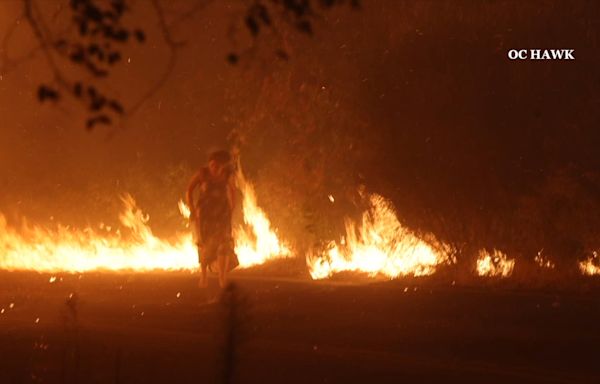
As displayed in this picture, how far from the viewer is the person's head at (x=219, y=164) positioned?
55.4 feet

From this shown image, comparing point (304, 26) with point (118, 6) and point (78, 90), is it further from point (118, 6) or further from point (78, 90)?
point (78, 90)

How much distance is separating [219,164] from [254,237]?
5.97m

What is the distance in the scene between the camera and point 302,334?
44.1ft

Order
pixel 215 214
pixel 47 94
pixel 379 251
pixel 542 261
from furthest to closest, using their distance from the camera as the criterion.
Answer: pixel 379 251 < pixel 542 261 < pixel 215 214 < pixel 47 94

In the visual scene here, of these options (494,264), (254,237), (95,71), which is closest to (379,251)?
(494,264)

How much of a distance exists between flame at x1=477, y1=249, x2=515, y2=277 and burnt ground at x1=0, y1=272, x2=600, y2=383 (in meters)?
1.21

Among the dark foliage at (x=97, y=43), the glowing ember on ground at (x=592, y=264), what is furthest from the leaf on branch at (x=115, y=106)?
the glowing ember on ground at (x=592, y=264)

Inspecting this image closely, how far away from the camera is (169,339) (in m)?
13.3

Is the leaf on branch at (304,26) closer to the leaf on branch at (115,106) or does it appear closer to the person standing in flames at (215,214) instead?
the leaf on branch at (115,106)

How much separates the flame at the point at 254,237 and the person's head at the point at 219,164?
4.74 meters

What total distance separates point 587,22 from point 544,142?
1.88 meters

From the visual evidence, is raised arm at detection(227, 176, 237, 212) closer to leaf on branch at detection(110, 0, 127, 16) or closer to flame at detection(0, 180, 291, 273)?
flame at detection(0, 180, 291, 273)

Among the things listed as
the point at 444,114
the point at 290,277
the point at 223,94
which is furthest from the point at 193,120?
the point at 444,114

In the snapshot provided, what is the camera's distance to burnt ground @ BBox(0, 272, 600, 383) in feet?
36.0
